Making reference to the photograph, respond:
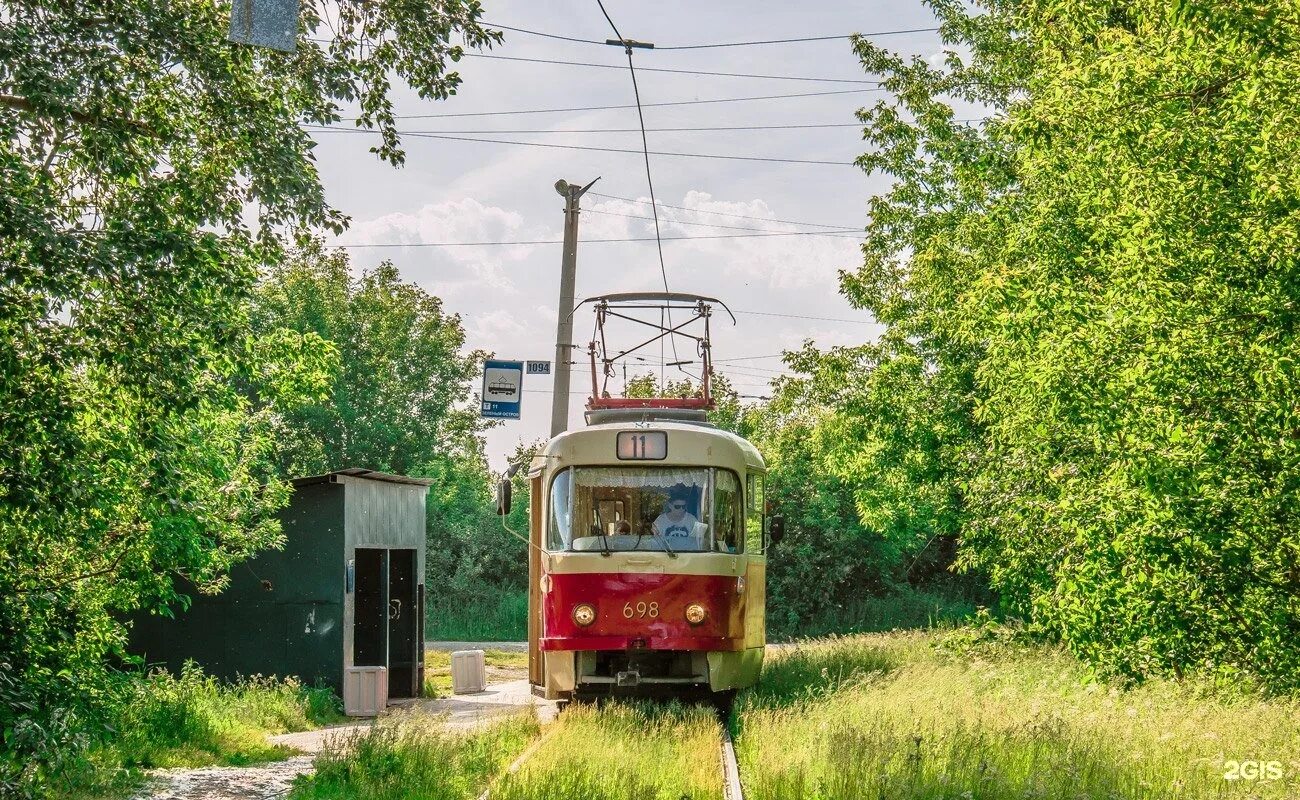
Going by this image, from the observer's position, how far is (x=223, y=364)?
42.1ft

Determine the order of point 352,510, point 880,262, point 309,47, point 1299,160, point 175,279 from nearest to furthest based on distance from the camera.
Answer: point 175,279 < point 1299,160 < point 309,47 < point 352,510 < point 880,262

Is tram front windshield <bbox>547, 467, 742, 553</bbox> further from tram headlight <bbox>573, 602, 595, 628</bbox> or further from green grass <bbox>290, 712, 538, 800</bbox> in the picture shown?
green grass <bbox>290, 712, 538, 800</bbox>

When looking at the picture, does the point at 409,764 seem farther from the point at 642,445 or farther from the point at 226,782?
the point at 642,445

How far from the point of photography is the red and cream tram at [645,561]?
47.0 ft

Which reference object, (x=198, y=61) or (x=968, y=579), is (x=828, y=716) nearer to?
(x=198, y=61)

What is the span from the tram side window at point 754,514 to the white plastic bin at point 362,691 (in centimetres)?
636

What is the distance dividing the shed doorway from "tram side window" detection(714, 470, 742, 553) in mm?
8462

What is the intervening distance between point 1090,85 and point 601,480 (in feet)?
19.8

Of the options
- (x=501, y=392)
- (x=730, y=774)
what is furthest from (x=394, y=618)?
(x=730, y=774)

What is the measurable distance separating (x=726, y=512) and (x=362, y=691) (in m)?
7.10

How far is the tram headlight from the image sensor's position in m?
14.3

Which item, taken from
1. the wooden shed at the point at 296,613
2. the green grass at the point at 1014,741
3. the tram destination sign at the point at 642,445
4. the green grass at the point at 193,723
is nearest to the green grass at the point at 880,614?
the wooden shed at the point at 296,613

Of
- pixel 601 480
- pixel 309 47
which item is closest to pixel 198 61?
pixel 309 47

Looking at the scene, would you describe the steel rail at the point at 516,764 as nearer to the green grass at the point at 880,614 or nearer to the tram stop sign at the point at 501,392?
A: the tram stop sign at the point at 501,392
